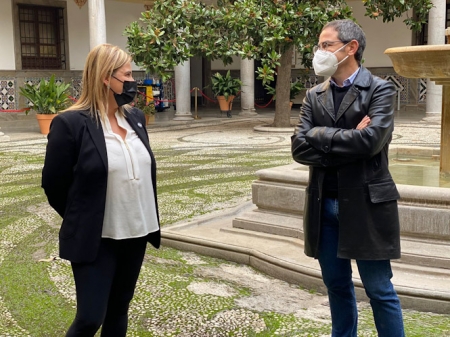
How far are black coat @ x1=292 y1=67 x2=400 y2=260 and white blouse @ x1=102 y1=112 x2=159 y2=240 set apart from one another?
0.66 metres

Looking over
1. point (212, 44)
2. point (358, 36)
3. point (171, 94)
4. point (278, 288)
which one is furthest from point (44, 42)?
point (358, 36)

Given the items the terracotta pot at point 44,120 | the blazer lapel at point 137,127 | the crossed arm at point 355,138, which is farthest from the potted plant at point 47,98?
the crossed arm at point 355,138

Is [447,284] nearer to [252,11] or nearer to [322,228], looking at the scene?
[322,228]

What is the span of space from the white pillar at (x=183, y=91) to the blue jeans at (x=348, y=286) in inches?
542

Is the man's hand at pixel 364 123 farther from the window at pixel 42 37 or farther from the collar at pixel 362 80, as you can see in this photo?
the window at pixel 42 37

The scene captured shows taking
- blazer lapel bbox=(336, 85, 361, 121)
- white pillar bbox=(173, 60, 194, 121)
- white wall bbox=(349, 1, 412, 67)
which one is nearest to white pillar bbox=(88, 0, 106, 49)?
white pillar bbox=(173, 60, 194, 121)

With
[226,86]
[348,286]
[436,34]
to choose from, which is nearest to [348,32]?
[348,286]

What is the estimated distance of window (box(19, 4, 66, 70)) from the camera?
54.2 feet

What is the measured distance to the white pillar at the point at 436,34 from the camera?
1430cm

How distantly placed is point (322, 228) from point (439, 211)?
167 centimetres

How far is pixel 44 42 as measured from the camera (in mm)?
16984

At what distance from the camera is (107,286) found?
2.48 m

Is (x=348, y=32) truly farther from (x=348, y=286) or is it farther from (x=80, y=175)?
(x=80, y=175)

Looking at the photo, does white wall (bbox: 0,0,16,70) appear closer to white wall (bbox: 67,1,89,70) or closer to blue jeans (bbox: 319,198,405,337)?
white wall (bbox: 67,1,89,70)
